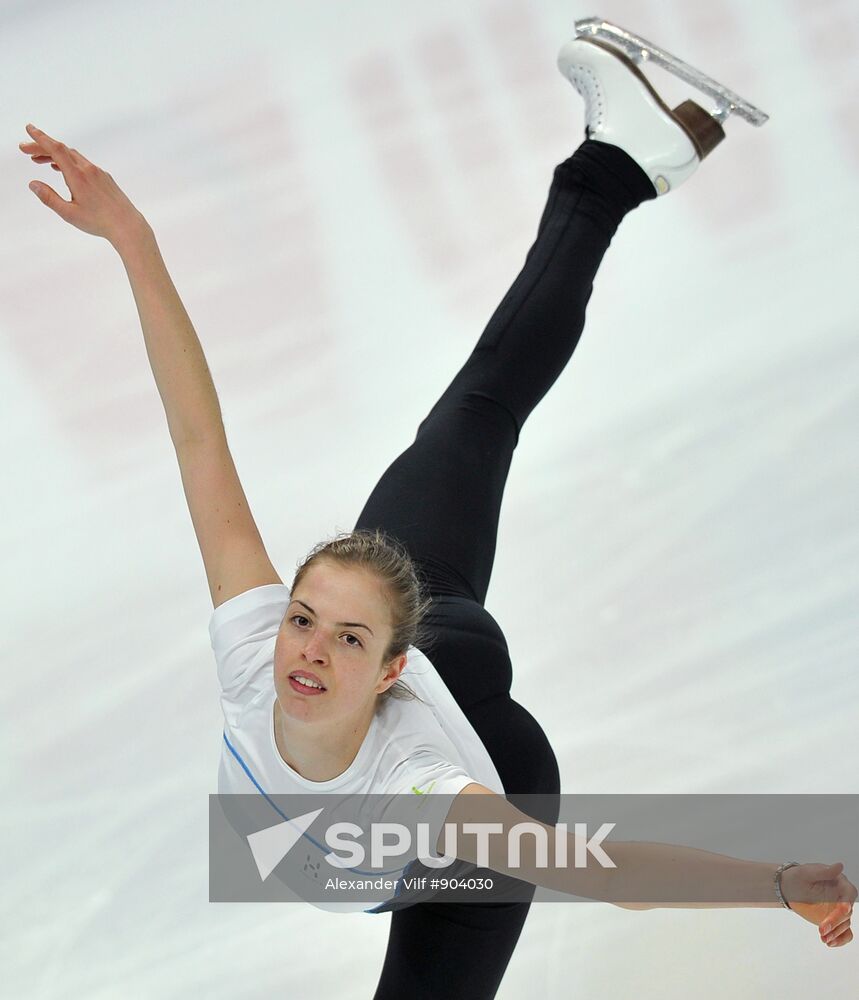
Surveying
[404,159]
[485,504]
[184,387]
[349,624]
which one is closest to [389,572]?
[349,624]

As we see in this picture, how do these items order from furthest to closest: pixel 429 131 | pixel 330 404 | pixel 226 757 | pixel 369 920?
1. pixel 429 131
2. pixel 330 404
3. pixel 369 920
4. pixel 226 757

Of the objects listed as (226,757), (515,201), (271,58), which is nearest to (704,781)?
(226,757)

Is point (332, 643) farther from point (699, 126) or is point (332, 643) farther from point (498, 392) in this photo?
point (699, 126)

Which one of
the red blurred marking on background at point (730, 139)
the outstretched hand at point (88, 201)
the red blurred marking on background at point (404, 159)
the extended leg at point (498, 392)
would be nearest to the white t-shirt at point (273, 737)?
the extended leg at point (498, 392)

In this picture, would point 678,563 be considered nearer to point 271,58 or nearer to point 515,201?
point 515,201

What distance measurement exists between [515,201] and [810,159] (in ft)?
2.21

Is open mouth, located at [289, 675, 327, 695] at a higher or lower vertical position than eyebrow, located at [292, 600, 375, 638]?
lower

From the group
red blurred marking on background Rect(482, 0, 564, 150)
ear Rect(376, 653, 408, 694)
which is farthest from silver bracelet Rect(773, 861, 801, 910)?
red blurred marking on background Rect(482, 0, 564, 150)

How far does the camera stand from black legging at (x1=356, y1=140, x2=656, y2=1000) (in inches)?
75.5

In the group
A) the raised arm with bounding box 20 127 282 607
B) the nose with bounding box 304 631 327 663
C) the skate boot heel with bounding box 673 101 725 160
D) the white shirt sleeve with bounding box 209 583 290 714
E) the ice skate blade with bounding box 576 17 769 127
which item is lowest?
the nose with bounding box 304 631 327 663

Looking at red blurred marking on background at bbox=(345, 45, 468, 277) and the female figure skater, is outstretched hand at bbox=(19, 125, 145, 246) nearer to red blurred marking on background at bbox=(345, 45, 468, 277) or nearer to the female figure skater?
the female figure skater

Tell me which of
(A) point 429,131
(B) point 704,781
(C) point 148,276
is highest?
(A) point 429,131

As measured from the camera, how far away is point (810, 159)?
3.20 metres

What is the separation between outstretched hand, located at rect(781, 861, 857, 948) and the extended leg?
29.2 inches
